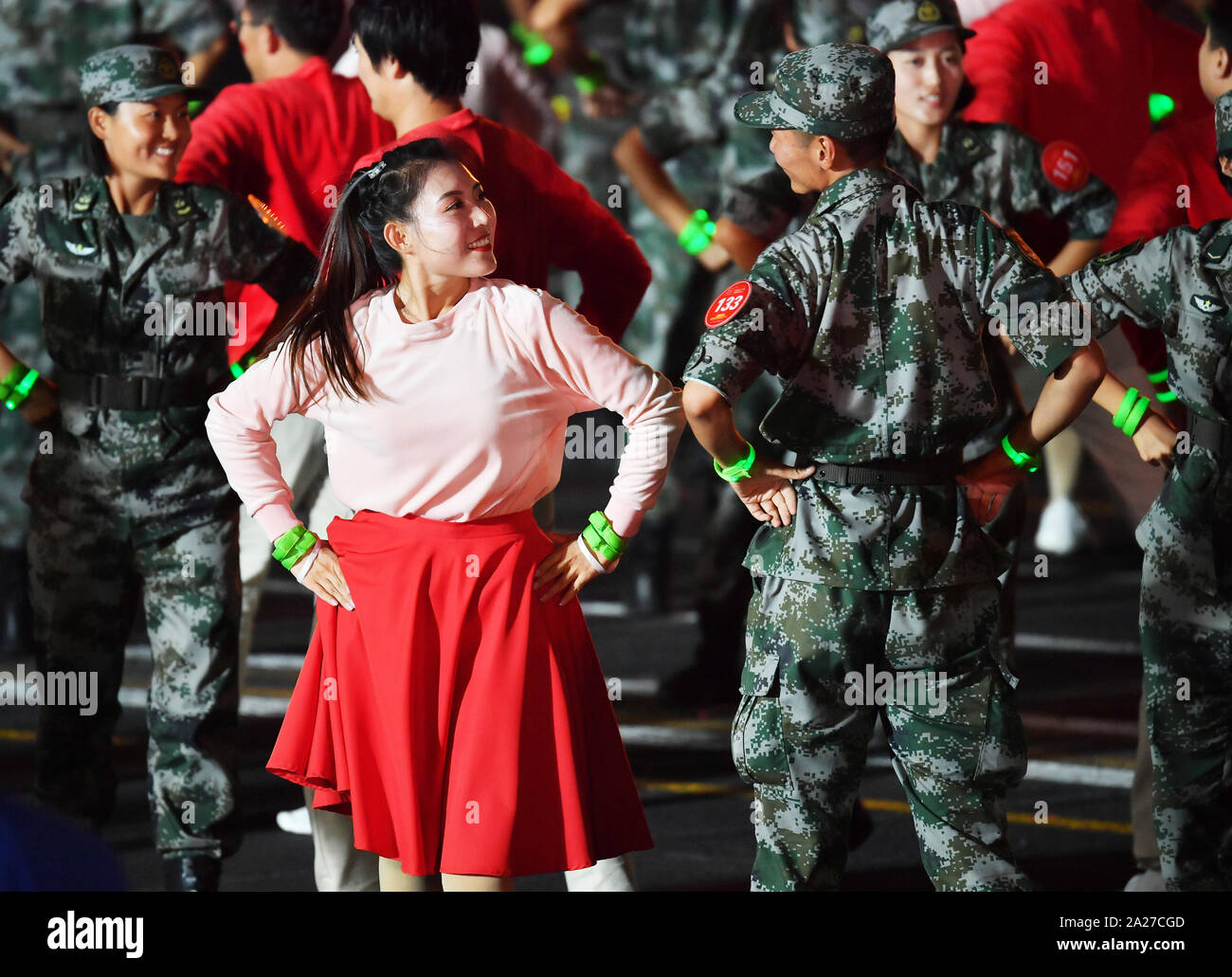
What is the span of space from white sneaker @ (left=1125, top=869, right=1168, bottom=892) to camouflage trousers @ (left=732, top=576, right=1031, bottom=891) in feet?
2.94

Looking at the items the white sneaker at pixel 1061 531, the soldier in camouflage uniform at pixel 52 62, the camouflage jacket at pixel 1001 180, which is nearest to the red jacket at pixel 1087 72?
the camouflage jacket at pixel 1001 180

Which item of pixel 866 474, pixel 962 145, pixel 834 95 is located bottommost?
pixel 866 474

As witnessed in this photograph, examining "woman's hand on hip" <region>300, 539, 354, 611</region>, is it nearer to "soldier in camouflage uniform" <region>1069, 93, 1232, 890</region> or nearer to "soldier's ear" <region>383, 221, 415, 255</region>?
"soldier's ear" <region>383, 221, 415, 255</region>

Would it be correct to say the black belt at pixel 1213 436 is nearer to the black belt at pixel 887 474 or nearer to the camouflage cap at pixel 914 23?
the black belt at pixel 887 474

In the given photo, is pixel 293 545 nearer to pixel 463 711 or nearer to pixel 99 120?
pixel 463 711

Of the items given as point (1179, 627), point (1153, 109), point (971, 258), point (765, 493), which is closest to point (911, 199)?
point (971, 258)

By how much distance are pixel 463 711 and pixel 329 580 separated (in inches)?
14.8

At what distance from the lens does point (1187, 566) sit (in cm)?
397

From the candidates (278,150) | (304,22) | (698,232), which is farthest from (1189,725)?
(304,22)

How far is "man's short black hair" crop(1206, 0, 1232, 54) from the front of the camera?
15.0 ft

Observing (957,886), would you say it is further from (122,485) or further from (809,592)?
(122,485)

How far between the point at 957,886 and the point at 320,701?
126 centimetres

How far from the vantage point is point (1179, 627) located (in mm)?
3992

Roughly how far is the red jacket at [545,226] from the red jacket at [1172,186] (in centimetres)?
116
